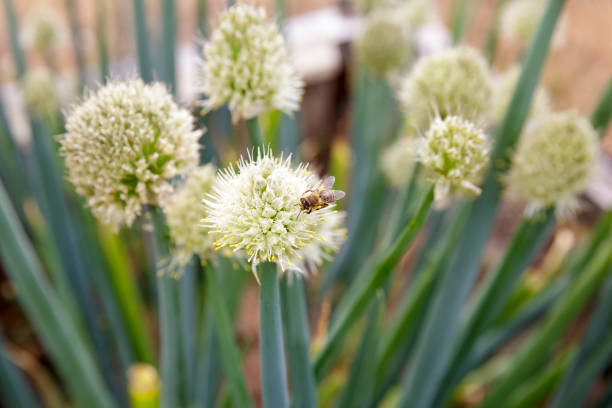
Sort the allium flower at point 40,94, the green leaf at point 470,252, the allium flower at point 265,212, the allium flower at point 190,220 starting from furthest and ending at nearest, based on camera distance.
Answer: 1. the allium flower at point 40,94
2. the green leaf at point 470,252
3. the allium flower at point 190,220
4. the allium flower at point 265,212

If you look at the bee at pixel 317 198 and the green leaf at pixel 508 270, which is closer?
the bee at pixel 317 198

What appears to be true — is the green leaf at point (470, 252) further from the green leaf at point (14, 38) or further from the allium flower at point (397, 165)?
the green leaf at point (14, 38)

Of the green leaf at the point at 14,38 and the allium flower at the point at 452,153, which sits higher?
the green leaf at the point at 14,38

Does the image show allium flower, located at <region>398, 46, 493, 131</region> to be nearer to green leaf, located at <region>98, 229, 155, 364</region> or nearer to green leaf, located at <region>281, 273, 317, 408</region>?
green leaf, located at <region>281, 273, 317, 408</region>

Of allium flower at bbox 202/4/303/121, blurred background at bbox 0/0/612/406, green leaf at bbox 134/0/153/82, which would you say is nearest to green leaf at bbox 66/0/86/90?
blurred background at bbox 0/0/612/406

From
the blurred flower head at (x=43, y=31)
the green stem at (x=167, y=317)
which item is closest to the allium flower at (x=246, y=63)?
the green stem at (x=167, y=317)

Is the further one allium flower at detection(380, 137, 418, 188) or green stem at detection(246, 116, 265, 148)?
allium flower at detection(380, 137, 418, 188)
